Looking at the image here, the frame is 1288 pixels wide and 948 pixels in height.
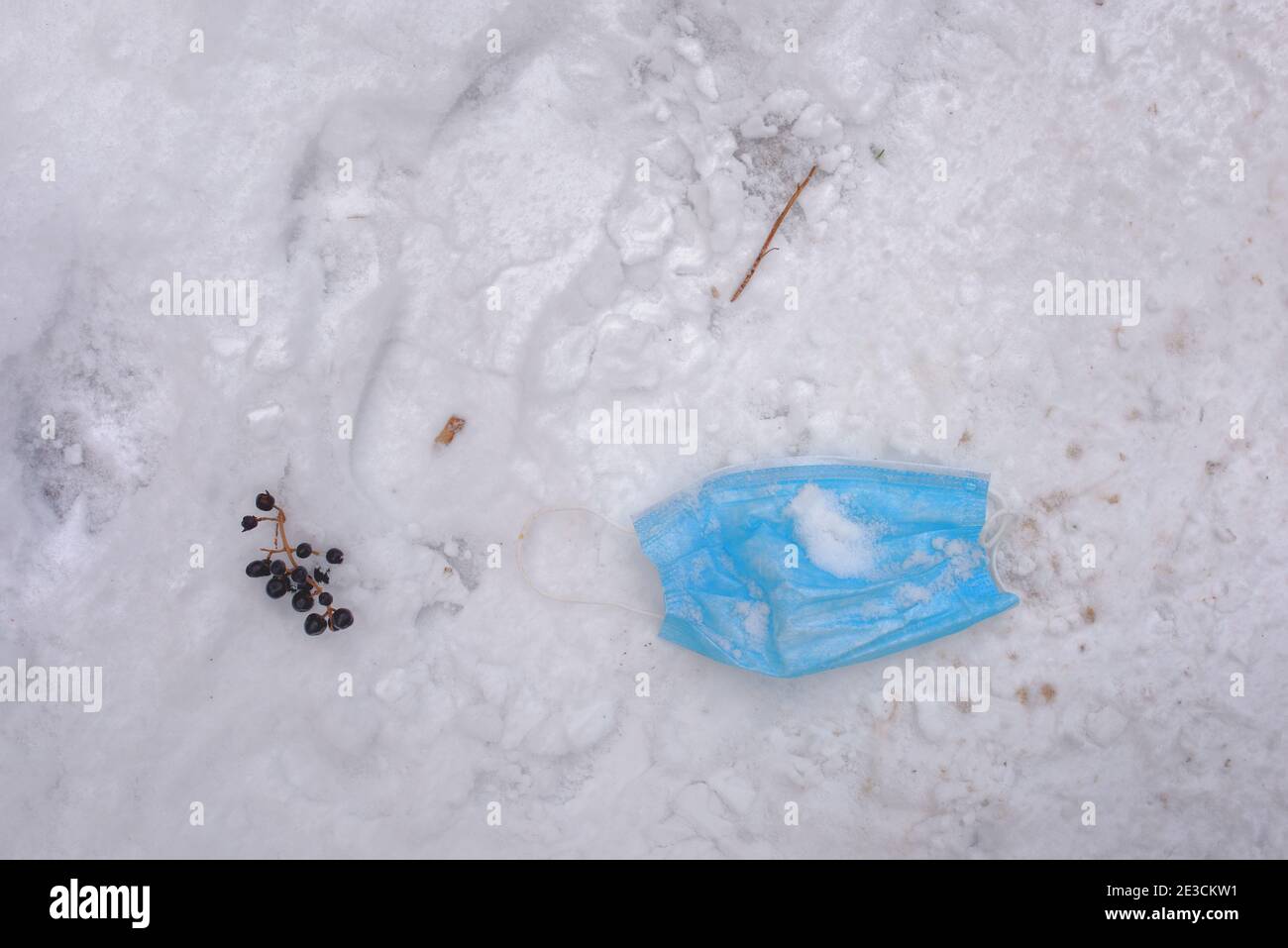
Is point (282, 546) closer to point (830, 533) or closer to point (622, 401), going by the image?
point (622, 401)

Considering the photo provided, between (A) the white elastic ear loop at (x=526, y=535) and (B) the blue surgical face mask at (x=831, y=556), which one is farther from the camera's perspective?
(A) the white elastic ear loop at (x=526, y=535)

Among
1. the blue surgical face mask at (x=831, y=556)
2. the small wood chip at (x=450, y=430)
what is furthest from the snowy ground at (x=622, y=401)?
the blue surgical face mask at (x=831, y=556)

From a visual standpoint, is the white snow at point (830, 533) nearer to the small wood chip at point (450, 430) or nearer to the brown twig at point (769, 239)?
the brown twig at point (769, 239)

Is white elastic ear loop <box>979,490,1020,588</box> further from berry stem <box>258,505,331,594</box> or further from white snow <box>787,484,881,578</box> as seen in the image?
berry stem <box>258,505,331,594</box>

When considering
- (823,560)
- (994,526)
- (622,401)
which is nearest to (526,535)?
(622,401)

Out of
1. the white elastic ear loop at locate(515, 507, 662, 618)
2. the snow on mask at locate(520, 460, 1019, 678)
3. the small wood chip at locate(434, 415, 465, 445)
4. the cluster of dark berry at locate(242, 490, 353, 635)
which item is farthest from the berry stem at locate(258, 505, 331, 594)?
the snow on mask at locate(520, 460, 1019, 678)

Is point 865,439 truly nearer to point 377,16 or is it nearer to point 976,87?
point 976,87
